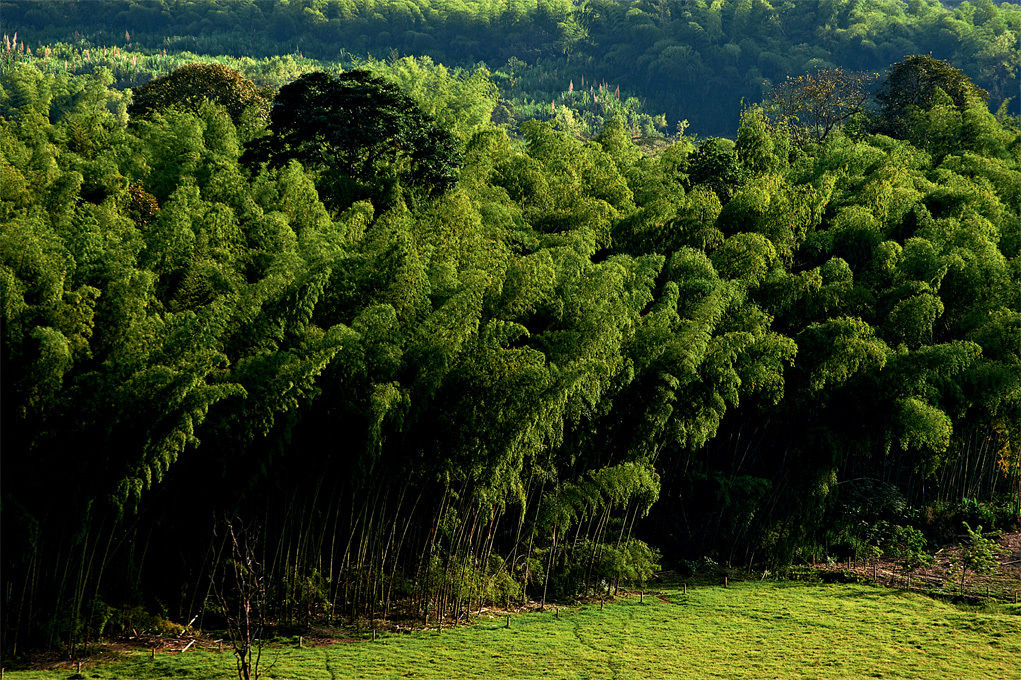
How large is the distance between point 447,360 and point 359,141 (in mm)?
5512

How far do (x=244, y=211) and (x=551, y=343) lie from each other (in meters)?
3.16

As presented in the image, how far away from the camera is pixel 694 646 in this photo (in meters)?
9.04

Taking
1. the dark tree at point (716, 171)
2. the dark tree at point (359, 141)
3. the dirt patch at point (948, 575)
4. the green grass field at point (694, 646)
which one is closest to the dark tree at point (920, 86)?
the dark tree at point (716, 171)

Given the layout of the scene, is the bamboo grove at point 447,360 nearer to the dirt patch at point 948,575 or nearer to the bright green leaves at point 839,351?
the bright green leaves at point 839,351

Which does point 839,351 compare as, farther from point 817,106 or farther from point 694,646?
point 817,106

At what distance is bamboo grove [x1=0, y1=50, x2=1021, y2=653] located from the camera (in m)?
7.70

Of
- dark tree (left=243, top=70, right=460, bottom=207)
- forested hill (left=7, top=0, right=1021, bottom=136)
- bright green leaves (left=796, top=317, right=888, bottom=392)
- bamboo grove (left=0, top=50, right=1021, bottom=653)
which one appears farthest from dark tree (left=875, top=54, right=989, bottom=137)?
forested hill (left=7, top=0, right=1021, bottom=136)

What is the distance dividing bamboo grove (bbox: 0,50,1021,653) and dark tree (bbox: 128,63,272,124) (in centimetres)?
221

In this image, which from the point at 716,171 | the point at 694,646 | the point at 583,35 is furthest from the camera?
the point at 583,35

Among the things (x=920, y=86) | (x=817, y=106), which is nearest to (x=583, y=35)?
(x=817, y=106)

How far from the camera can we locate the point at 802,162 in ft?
54.9

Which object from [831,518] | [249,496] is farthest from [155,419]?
[831,518]

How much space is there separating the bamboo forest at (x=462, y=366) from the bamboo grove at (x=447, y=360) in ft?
0.11

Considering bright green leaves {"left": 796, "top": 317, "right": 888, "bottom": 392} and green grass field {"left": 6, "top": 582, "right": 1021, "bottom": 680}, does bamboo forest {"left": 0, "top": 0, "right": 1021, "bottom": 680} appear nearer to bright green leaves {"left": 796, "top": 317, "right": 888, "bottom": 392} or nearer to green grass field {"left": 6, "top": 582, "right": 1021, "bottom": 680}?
bright green leaves {"left": 796, "top": 317, "right": 888, "bottom": 392}
